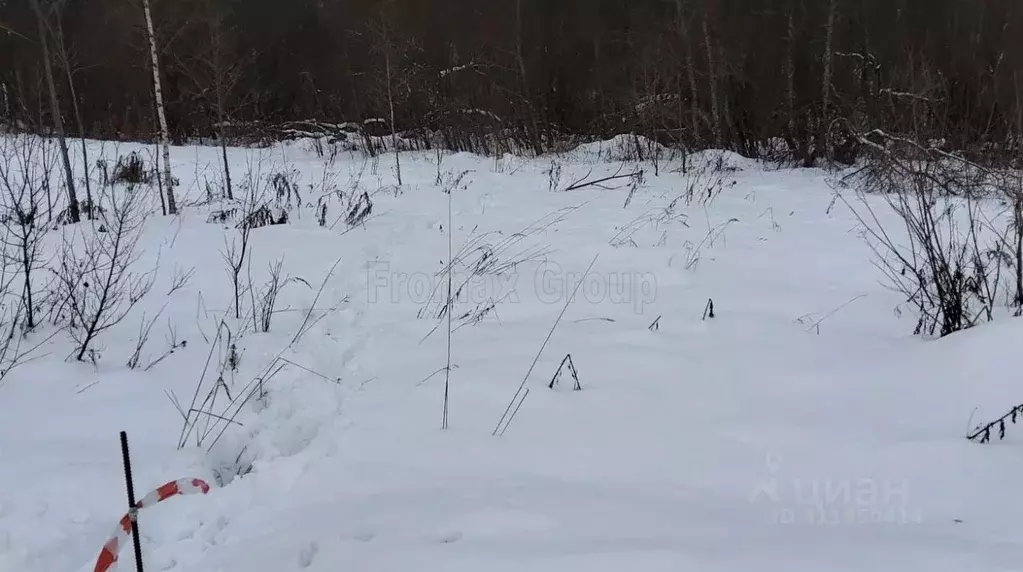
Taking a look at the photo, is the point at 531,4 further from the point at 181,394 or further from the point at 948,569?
the point at 948,569

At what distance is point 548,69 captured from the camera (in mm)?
17344

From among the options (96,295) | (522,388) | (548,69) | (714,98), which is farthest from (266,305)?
(548,69)

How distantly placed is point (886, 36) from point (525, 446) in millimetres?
15492

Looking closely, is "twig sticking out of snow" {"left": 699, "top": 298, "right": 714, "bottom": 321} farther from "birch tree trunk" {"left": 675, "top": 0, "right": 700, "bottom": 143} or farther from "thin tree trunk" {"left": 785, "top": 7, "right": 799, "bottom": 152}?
"birch tree trunk" {"left": 675, "top": 0, "right": 700, "bottom": 143}

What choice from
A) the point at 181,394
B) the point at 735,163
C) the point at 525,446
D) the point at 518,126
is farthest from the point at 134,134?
the point at 525,446

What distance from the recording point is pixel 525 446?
244 centimetres

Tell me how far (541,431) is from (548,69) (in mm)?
16057


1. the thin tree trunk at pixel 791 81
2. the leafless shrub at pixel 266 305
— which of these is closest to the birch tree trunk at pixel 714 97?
the thin tree trunk at pixel 791 81

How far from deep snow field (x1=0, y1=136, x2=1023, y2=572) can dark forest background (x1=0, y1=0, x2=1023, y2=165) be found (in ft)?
17.7

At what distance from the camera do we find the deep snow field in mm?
1799

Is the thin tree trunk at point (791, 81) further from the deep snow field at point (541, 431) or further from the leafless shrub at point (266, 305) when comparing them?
the leafless shrub at point (266, 305)

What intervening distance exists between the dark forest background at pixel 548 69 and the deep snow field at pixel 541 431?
17.7ft

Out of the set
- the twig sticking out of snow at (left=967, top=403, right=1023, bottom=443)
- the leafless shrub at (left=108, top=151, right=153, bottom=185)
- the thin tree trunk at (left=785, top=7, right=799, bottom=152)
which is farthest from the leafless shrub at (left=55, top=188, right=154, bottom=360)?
the thin tree trunk at (left=785, top=7, right=799, bottom=152)

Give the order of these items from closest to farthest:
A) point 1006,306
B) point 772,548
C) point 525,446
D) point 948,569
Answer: point 948,569, point 772,548, point 525,446, point 1006,306
